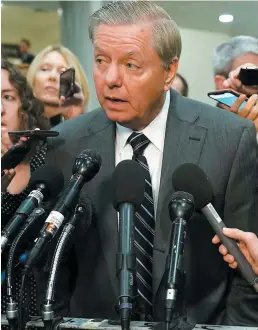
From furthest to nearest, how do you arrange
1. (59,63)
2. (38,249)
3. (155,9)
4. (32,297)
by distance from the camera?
(59,63)
(32,297)
(155,9)
(38,249)

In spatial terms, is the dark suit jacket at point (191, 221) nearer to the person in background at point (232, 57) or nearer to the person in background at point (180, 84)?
the person in background at point (232, 57)

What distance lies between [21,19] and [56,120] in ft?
3.18

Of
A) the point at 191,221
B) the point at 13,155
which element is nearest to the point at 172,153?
the point at 191,221

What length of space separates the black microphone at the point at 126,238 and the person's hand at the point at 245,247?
0.19m

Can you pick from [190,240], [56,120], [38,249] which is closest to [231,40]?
[56,120]

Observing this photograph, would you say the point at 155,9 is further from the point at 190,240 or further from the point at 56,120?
the point at 56,120

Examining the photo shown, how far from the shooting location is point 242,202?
4.88ft

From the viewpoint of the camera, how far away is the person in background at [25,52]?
2.81 m

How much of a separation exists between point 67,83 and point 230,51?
602 mm

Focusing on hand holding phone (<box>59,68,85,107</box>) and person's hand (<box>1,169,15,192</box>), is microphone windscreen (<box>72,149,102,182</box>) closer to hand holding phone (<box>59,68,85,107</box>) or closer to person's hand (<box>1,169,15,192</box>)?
person's hand (<box>1,169,15,192</box>)

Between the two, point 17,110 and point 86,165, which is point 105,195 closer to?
point 86,165

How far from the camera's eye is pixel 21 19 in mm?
3039

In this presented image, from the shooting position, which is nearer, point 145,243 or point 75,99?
point 145,243

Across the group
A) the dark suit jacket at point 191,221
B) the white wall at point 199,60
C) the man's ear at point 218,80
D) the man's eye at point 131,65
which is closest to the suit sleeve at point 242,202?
the dark suit jacket at point 191,221
